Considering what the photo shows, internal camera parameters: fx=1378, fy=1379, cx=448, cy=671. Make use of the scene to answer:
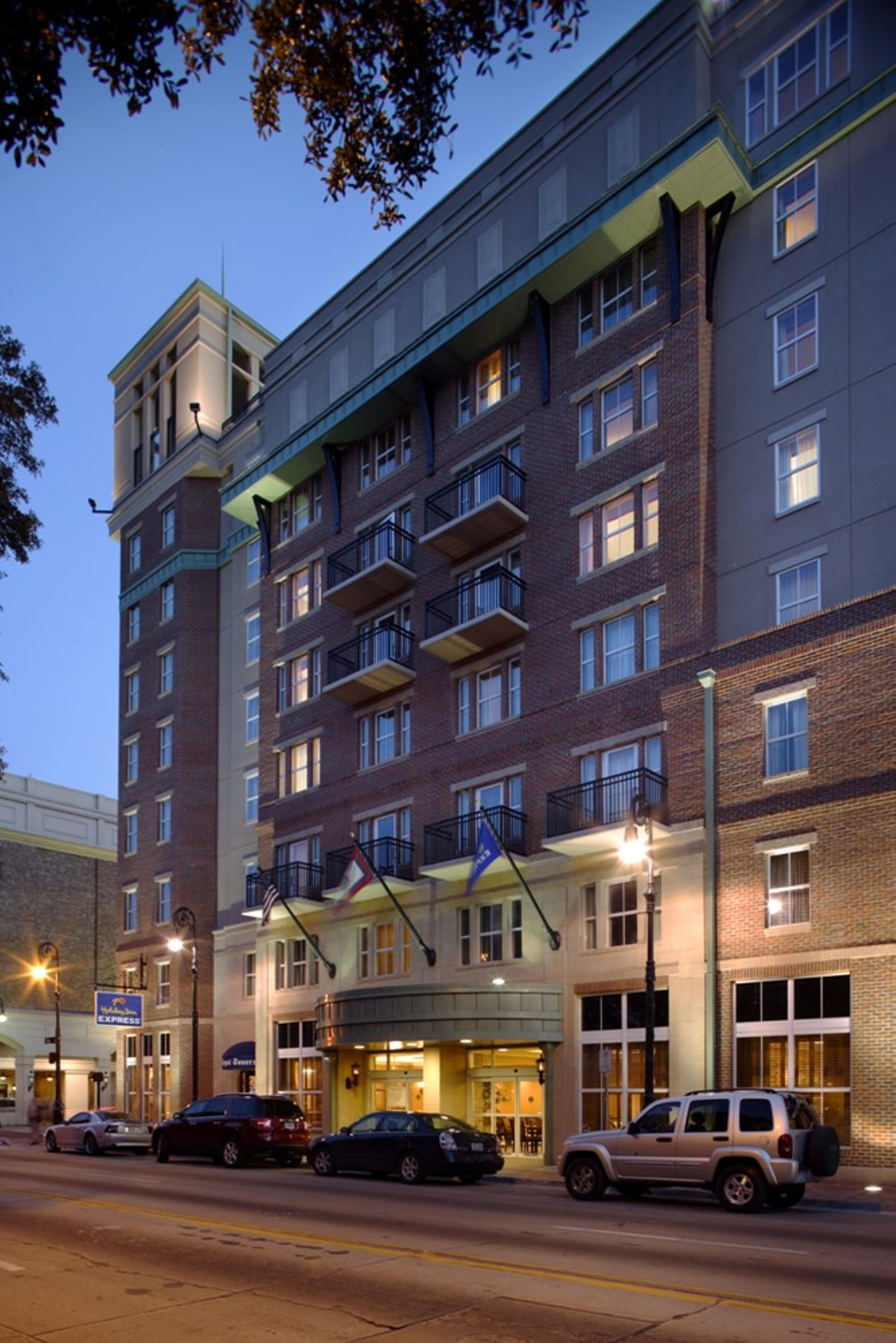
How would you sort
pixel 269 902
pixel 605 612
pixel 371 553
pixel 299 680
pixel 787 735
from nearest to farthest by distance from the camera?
pixel 787 735, pixel 605 612, pixel 269 902, pixel 371 553, pixel 299 680

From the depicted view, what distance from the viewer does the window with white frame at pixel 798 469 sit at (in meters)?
29.8

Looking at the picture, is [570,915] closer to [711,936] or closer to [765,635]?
[711,936]

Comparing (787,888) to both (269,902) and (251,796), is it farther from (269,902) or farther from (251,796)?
(251,796)

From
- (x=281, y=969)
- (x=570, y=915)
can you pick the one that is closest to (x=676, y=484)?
(x=570, y=915)

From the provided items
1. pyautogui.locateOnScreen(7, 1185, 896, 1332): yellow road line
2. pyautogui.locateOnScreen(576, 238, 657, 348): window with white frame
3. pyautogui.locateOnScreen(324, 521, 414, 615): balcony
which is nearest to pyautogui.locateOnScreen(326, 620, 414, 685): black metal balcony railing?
pyautogui.locateOnScreen(324, 521, 414, 615): balcony

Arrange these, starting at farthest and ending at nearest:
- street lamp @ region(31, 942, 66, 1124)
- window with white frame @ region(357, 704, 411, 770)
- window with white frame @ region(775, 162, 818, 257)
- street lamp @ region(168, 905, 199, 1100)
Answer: street lamp @ region(31, 942, 66, 1124), street lamp @ region(168, 905, 199, 1100), window with white frame @ region(357, 704, 411, 770), window with white frame @ region(775, 162, 818, 257)

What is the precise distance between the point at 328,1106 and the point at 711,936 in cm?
1519

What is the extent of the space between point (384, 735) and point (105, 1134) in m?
13.7

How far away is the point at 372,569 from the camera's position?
39938 mm

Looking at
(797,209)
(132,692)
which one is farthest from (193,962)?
(797,209)

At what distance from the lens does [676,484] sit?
3200 cm

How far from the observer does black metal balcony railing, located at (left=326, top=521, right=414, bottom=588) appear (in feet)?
133

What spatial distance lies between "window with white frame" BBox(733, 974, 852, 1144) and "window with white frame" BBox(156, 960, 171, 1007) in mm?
30875

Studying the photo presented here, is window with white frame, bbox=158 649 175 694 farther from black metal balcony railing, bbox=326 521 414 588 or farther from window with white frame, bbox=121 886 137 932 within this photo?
black metal balcony railing, bbox=326 521 414 588
